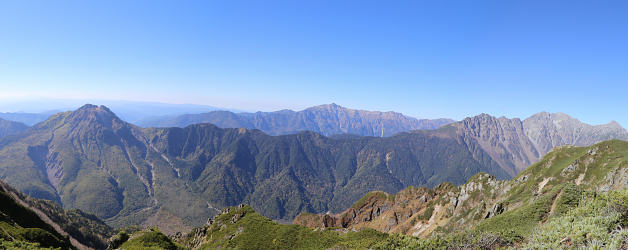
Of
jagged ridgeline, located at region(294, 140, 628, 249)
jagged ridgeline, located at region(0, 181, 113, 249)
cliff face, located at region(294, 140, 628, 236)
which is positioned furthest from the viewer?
cliff face, located at region(294, 140, 628, 236)

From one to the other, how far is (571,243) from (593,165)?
9910 centimetres

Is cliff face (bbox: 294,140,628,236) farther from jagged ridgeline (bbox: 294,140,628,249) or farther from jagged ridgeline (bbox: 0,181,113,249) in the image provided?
jagged ridgeline (bbox: 0,181,113,249)

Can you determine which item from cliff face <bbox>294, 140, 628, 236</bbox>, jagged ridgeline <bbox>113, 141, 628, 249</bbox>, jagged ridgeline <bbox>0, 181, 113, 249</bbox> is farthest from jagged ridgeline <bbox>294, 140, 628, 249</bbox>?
jagged ridgeline <bbox>0, 181, 113, 249</bbox>

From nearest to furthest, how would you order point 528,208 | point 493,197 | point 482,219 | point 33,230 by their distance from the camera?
point 528,208, point 33,230, point 482,219, point 493,197

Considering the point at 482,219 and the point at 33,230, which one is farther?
the point at 482,219

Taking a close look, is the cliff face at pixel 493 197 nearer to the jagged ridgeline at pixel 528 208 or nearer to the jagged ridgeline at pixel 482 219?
the jagged ridgeline at pixel 528 208

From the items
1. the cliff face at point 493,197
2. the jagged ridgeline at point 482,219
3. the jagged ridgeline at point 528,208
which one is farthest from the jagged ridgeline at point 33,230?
the cliff face at point 493,197

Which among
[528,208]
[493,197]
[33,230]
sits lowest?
[33,230]

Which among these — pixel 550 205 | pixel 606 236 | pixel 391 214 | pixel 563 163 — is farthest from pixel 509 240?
pixel 391 214

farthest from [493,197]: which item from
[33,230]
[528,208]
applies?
[33,230]

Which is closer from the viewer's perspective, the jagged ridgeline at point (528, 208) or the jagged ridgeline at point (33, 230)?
the jagged ridgeline at point (528, 208)

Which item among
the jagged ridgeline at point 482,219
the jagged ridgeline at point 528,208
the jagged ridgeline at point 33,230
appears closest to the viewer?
the jagged ridgeline at point 528,208

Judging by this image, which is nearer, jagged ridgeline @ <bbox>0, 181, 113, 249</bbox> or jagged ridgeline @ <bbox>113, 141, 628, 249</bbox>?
jagged ridgeline @ <bbox>113, 141, 628, 249</bbox>

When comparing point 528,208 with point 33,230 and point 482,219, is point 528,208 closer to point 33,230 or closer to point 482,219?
point 482,219
